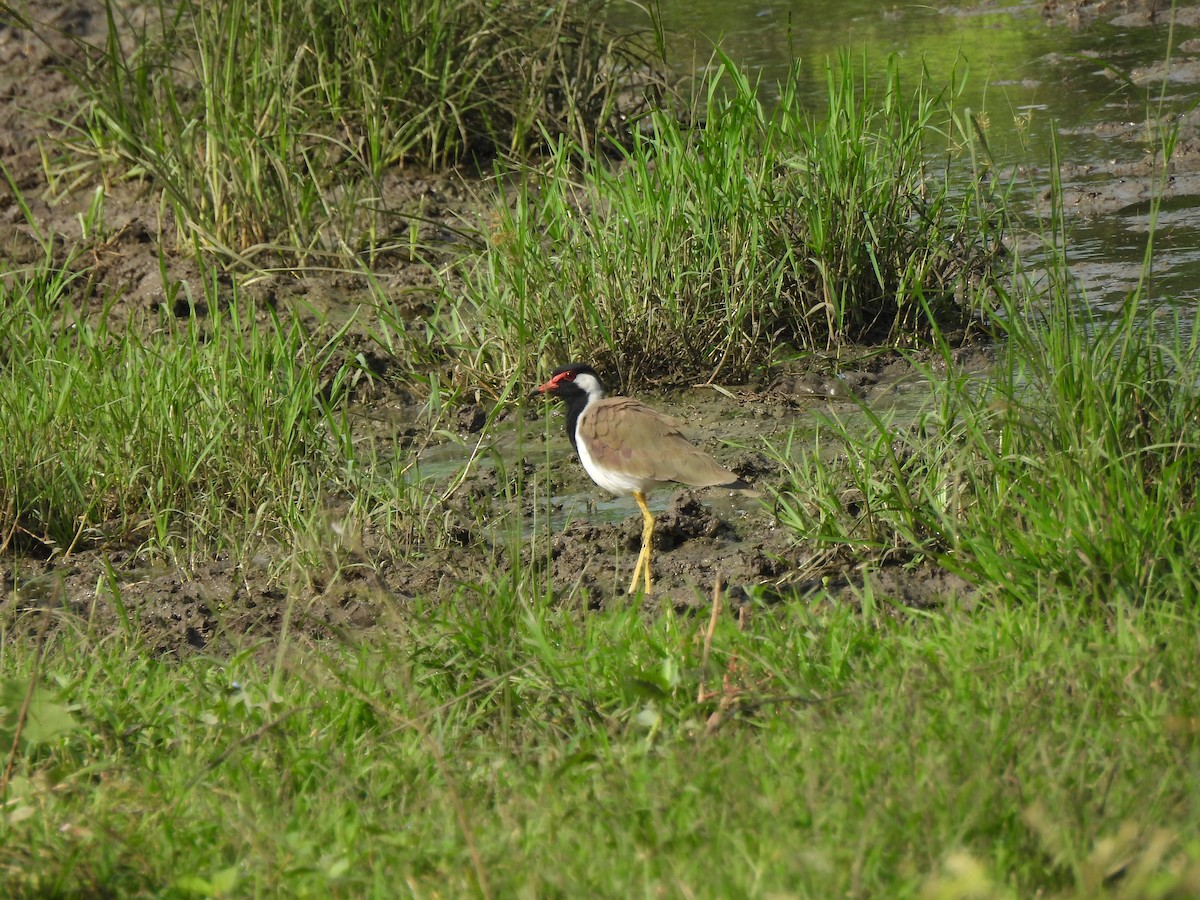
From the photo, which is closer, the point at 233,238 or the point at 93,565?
the point at 93,565

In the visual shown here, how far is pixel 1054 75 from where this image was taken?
10.7 meters

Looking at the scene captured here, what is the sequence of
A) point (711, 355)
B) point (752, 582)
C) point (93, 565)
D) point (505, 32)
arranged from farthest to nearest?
point (505, 32), point (711, 355), point (93, 565), point (752, 582)

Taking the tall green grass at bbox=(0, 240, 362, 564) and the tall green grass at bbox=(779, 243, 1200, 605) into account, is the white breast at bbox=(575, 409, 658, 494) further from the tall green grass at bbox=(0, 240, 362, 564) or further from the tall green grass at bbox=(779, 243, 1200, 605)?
the tall green grass at bbox=(0, 240, 362, 564)

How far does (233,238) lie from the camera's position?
303 inches

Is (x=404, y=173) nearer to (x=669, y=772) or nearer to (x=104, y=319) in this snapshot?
(x=104, y=319)

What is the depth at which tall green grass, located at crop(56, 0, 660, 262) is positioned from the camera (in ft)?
24.9

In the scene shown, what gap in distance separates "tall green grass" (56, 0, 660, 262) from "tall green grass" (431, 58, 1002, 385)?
0.96 meters

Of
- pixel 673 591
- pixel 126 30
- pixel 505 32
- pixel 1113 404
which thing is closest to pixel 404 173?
pixel 505 32

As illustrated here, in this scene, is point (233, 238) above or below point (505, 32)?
below

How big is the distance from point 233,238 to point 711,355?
9.15ft

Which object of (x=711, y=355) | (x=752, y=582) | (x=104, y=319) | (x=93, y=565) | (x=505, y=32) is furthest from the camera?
(x=505, y=32)

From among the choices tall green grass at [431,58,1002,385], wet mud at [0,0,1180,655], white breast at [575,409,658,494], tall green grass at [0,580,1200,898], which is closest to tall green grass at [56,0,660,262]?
wet mud at [0,0,1180,655]

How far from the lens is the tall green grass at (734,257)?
21.0 feet

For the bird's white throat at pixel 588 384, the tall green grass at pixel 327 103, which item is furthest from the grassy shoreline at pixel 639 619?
the tall green grass at pixel 327 103
